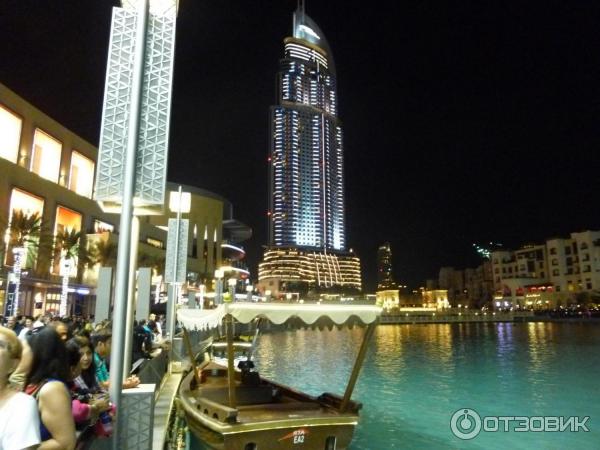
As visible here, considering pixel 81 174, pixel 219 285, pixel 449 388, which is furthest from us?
pixel 219 285

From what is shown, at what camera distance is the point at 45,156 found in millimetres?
37969

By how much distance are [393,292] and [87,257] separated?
5439 inches

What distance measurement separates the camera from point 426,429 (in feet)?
44.1

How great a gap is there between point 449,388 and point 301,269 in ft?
513

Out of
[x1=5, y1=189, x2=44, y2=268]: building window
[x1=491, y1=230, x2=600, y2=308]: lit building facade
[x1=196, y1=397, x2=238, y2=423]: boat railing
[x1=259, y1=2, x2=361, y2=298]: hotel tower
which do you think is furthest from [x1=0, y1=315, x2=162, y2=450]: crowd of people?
[x1=259, y1=2, x2=361, y2=298]: hotel tower

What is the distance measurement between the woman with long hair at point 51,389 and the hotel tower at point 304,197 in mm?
164535

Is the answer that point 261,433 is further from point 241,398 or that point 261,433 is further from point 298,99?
point 298,99

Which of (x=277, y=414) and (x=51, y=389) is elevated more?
(x=51, y=389)

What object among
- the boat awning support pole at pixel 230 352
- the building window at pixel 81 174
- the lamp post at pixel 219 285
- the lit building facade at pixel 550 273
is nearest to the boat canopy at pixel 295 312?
the boat awning support pole at pixel 230 352

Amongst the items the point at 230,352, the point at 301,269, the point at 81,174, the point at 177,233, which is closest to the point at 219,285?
the point at 81,174

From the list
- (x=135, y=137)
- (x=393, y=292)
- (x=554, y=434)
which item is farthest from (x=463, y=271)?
(x=135, y=137)

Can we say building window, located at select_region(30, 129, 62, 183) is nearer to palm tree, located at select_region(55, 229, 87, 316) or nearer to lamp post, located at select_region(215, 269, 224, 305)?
palm tree, located at select_region(55, 229, 87, 316)

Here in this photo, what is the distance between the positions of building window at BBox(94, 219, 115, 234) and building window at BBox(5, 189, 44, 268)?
797 cm

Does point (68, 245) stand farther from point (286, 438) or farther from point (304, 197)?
point (304, 197)
